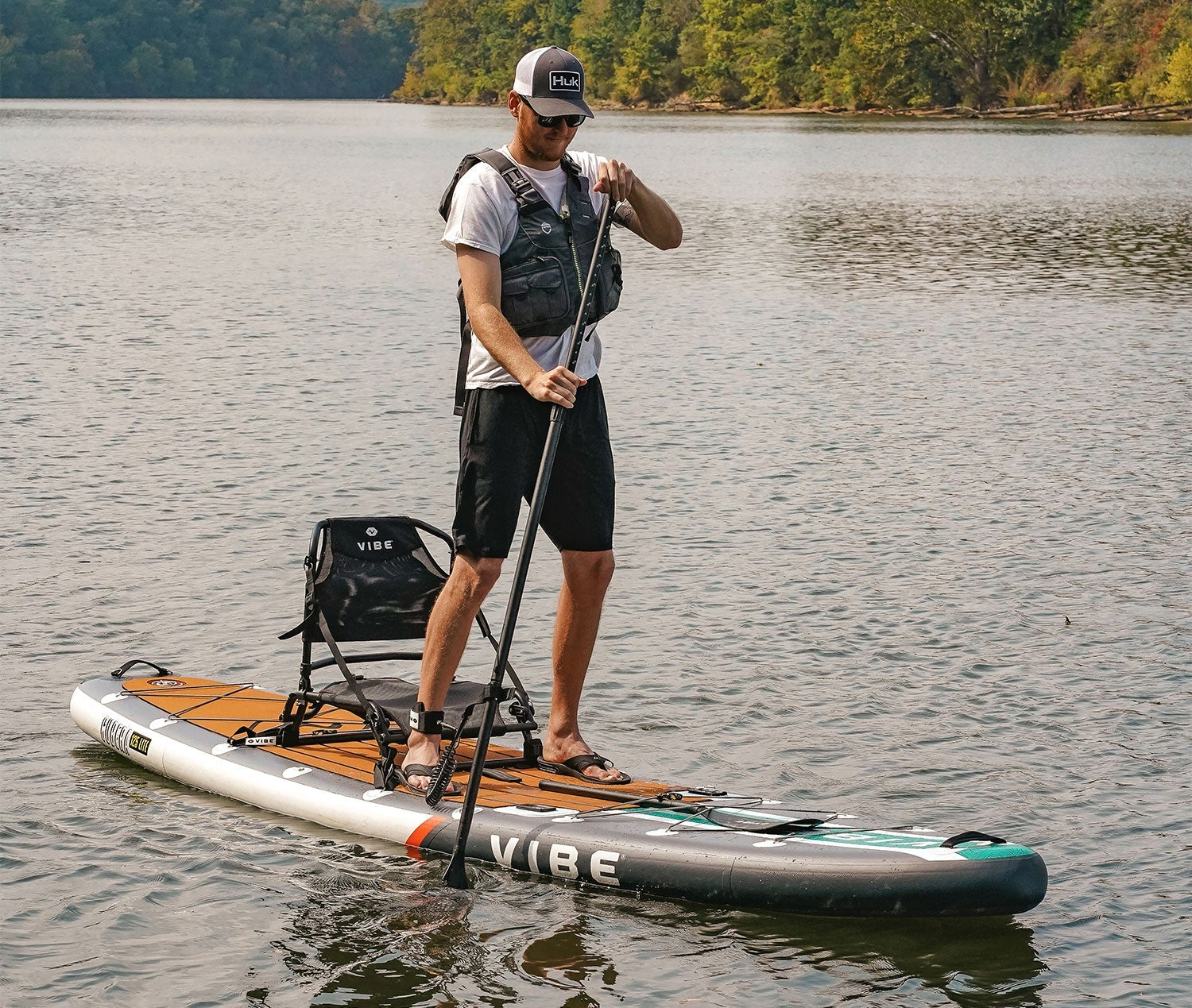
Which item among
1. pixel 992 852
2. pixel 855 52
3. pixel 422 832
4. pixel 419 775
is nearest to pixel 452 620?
pixel 419 775

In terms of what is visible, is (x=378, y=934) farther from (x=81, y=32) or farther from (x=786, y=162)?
(x=81, y=32)

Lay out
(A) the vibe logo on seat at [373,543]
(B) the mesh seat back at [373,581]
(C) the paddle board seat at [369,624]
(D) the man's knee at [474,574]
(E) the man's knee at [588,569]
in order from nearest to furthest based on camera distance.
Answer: (D) the man's knee at [474,574]
(E) the man's knee at [588,569]
(C) the paddle board seat at [369,624]
(B) the mesh seat back at [373,581]
(A) the vibe logo on seat at [373,543]

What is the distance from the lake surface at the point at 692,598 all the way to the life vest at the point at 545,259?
1824 millimetres

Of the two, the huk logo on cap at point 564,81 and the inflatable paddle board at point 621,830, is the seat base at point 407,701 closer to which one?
the inflatable paddle board at point 621,830

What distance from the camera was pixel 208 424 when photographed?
13961mm

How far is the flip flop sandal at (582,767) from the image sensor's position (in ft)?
20.0

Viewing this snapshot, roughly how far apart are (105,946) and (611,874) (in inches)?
61.5

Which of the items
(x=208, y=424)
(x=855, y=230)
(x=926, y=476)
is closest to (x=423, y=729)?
(x=926, y=476)

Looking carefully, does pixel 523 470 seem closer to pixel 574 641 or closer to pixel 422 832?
pixel 574 641

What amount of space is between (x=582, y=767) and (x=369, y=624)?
100cm

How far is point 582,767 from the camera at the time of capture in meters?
6.17

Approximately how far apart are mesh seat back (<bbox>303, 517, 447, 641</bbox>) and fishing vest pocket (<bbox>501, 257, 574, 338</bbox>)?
132 centimetres

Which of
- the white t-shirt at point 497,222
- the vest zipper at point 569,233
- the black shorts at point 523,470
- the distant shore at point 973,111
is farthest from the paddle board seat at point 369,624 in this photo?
the distant shore at point 973,111

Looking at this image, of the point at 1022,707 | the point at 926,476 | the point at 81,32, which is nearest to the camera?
the point at 1022,707
